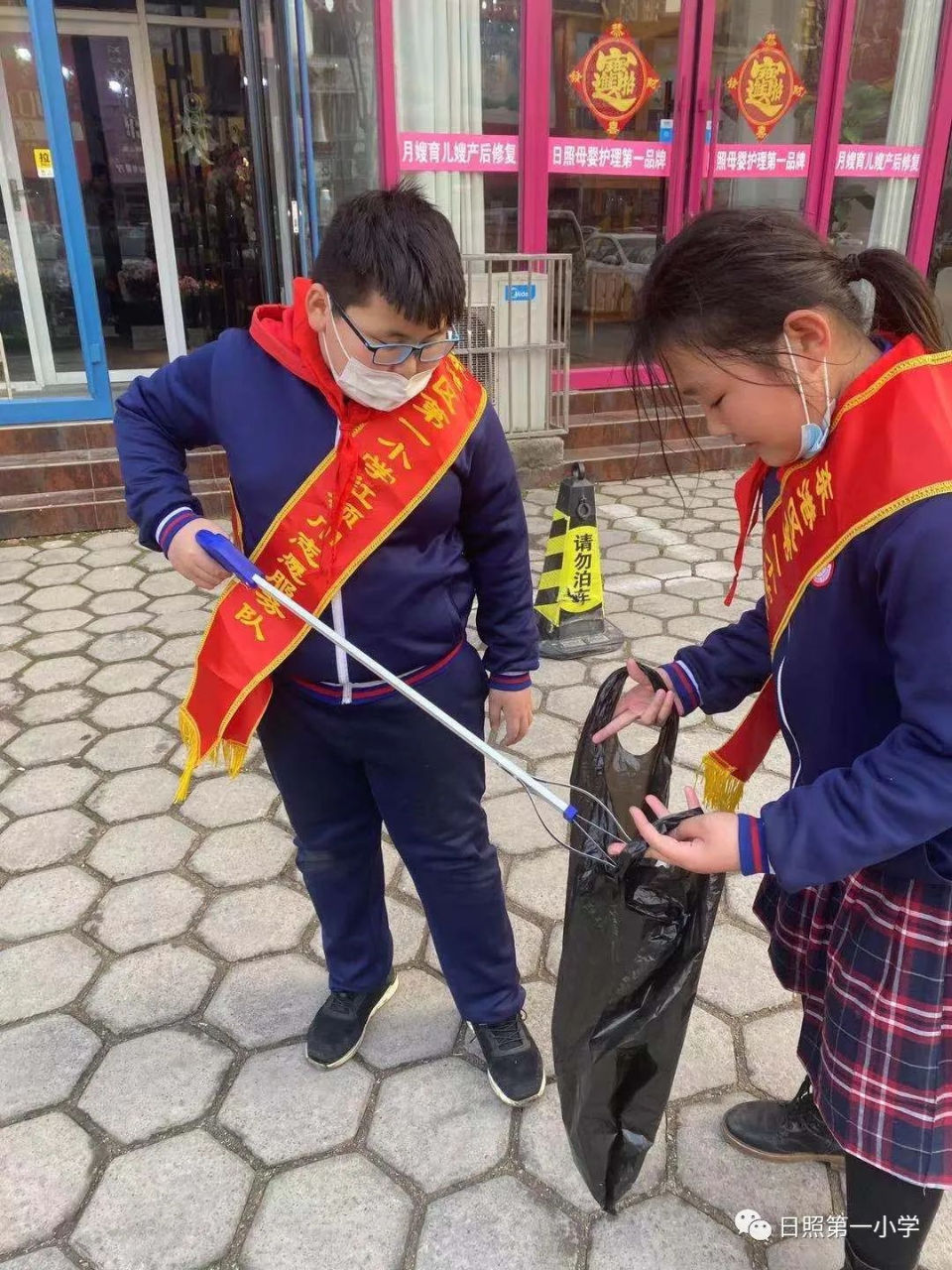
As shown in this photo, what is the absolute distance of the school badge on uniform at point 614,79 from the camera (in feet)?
20.6

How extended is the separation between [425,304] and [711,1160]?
1633 mm

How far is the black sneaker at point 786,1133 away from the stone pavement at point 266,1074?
32 millimetres

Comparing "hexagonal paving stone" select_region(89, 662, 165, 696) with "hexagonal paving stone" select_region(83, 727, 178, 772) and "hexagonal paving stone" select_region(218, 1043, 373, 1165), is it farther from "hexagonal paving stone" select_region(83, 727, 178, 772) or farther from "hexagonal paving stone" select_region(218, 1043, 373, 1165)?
"hexagonal paving stone" select_region(218, 1043, 373, 1165)

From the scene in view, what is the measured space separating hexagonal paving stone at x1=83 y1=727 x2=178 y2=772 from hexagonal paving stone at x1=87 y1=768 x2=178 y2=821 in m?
0.06

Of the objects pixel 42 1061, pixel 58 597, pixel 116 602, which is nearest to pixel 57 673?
pixel 116 602

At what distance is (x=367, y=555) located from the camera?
1.56 meters

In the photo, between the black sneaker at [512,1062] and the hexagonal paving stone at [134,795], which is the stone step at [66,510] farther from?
the black sneaker at [512,1062]

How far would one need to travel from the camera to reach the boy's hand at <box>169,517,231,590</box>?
5.18 ft

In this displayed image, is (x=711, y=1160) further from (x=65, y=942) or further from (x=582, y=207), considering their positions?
(x=582, y=207)

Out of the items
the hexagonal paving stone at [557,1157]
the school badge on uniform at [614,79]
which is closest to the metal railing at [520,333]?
the school badge on uniform at [614,79]

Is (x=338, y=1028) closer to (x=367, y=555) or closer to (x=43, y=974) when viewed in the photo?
(x=43, y=974)

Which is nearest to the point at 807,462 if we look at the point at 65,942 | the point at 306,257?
the point at 65,942

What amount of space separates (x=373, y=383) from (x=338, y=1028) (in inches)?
53.7

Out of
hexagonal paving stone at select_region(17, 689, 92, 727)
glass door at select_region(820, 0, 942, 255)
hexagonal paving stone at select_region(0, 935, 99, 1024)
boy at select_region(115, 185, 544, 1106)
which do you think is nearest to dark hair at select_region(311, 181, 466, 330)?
boy at select_region(115, 185, 544, 1106)
